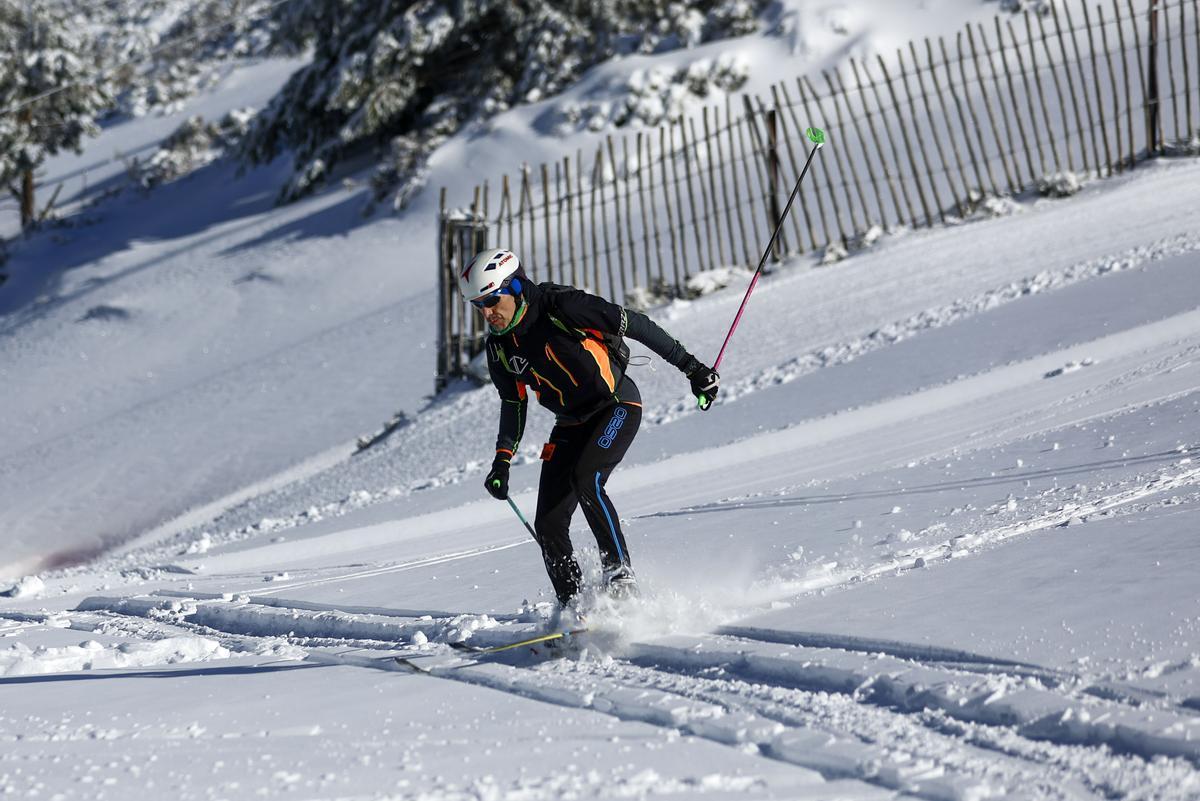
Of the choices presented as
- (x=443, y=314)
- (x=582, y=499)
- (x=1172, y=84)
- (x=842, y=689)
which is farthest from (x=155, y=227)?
(x=842, y=689)

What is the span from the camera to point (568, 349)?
5316 mm

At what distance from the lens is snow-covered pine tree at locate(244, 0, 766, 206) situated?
23.4m

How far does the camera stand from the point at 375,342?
61.7 ft

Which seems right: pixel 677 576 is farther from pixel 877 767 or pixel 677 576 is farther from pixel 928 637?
pixel 877 767

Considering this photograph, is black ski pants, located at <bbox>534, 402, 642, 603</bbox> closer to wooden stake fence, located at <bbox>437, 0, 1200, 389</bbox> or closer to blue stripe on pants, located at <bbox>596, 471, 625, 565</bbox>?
blue stripe on pants, located at <bbox>596, 471, 625, 565</bbox>

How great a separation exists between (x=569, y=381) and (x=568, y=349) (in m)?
0.14

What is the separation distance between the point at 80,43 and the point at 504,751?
3213cm

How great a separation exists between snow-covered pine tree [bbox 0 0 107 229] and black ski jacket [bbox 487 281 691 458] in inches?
1082

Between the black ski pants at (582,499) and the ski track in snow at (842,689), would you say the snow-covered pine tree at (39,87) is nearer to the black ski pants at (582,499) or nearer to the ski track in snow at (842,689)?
the ski track in snow at (842,689)

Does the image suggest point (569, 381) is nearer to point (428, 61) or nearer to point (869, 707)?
point (869, 707)

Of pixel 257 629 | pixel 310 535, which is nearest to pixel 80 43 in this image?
pixel 310 535

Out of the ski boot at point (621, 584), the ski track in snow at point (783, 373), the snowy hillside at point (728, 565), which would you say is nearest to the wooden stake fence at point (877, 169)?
the snowy hillside at point (728, 565)

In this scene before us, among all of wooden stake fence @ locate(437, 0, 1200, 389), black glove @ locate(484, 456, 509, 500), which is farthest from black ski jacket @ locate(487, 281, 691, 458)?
wooden stake fence @ locate(437, 0, 1200, 389)

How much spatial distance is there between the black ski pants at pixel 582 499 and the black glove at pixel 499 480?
7.5 inches
